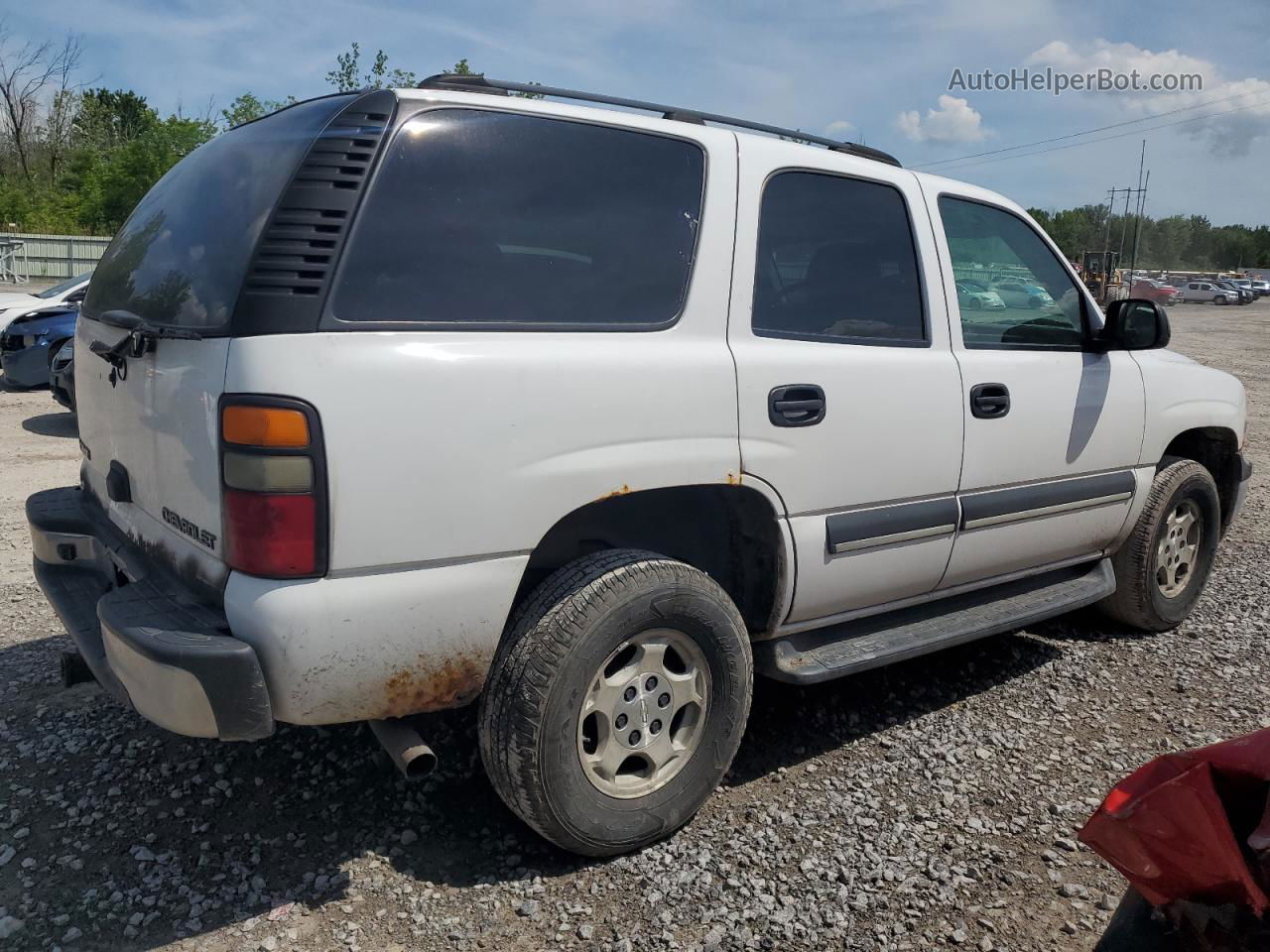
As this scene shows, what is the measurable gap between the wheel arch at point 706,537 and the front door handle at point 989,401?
0.93m

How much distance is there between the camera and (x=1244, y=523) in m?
7.04

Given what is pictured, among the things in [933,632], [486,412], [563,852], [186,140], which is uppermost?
[186,140]

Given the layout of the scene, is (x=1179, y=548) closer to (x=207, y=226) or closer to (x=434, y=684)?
(x=434, y=684)

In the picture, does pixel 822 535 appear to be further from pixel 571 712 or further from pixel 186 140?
pixel 186 140

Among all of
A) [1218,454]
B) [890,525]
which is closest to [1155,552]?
[1218,454]

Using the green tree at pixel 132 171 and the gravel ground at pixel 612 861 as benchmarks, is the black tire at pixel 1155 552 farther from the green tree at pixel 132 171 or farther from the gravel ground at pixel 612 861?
the green tree at pixel 132 171

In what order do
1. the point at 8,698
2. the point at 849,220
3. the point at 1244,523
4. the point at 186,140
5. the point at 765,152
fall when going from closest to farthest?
the point at 765,152, the point at 849,220, the point at 8,698, the point at 1244,523, the point at 186,140

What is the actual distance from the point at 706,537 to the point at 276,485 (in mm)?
1377

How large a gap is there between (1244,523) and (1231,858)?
6167mm

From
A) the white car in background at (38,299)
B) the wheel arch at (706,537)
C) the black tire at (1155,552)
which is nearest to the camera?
the wheel arch at (706,537)

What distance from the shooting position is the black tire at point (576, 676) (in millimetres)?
2576

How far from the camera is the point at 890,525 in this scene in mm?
3326

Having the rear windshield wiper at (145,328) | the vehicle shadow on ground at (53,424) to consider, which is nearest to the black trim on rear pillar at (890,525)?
the rear windshield wiper at (145,328)

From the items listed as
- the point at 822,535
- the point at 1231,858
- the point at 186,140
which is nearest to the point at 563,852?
the point at 822,535
